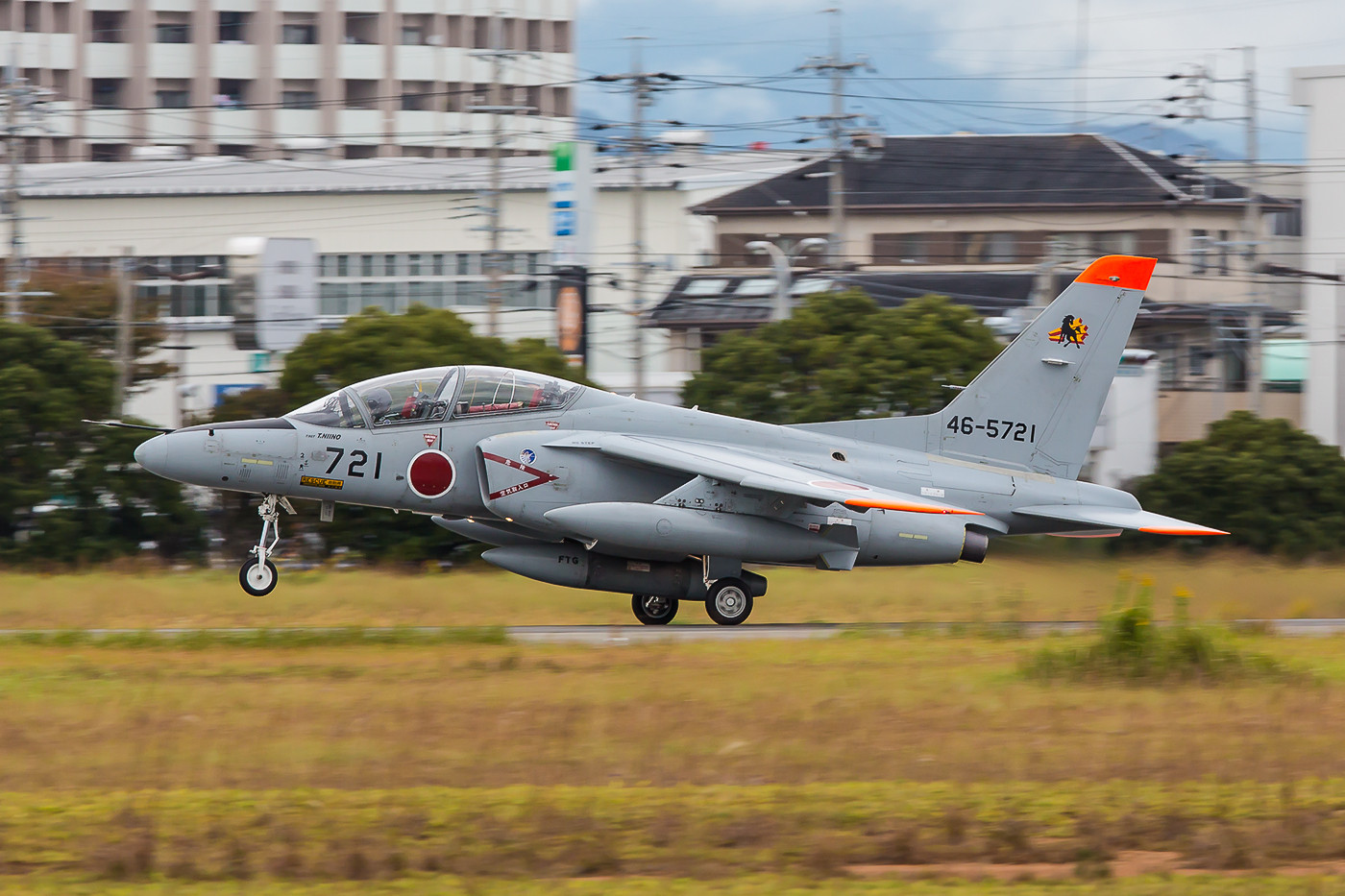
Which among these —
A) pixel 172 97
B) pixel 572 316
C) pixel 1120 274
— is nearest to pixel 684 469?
pixel 1120 274

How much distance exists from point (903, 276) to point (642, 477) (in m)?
39.8

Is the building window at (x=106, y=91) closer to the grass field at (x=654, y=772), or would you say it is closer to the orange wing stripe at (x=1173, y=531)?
the grass field at (x=654, y=772)

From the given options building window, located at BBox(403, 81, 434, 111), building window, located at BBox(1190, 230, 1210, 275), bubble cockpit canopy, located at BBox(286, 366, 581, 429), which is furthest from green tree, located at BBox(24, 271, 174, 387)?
building window, located at BBox(403, 81, 434, 111)

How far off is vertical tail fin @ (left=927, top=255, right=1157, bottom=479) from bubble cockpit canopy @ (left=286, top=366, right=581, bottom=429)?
588cm

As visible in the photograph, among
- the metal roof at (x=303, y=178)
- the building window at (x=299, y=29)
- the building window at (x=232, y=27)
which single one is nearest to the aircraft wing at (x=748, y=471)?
the metal roof at (x=303, y=178)

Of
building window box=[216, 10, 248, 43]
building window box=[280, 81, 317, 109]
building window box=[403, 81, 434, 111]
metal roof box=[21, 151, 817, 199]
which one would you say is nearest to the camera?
metal roof box=[21, 151, 817, 199]

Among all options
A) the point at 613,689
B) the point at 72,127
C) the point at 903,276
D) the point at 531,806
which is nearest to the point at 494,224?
the point at 903,276

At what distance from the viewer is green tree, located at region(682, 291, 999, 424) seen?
31938mm

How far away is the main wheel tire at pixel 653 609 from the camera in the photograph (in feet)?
63.7

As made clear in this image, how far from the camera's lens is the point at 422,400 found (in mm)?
18422

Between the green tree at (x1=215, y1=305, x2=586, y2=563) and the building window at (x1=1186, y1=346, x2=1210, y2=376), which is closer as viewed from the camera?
the green tree at (x1=215, y1=305, x2=586, y2=563)

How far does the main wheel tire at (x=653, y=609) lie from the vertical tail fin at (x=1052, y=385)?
4.19m

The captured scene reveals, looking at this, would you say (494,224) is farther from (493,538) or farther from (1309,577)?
(1309,577)

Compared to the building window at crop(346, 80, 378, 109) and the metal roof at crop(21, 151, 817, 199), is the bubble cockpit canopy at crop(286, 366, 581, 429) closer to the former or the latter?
the metal roof at crop(21, 151, 817, 199)
